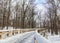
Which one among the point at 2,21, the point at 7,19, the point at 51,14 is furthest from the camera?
the point at 7,19

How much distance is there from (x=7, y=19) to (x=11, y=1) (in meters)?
3.54

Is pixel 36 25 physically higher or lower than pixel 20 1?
lower

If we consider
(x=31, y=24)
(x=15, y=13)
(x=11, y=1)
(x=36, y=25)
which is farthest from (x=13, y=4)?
(x=36, y=25)

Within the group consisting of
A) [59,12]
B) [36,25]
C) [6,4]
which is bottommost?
[36,25]

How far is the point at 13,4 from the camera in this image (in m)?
26.0

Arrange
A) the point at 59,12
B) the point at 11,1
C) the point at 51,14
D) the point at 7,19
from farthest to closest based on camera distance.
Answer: the point at 11,1, the point at 7,19, the point at 51,14, the point at 59,12

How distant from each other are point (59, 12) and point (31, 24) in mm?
11267

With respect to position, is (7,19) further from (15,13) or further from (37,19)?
(37,19)

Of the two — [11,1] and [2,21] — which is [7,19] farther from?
[11,1]

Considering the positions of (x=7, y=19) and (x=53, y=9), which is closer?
(x=53, y=9)

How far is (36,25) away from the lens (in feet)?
96.4

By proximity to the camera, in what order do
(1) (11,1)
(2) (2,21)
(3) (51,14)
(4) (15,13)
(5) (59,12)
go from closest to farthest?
(5) (59,12)
(3) (51,14)
(2) (2,21)
(1) (11,1)
(4) (15,13)

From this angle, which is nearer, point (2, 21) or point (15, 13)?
point (2, 21)

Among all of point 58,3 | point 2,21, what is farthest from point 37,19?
point 58,3
